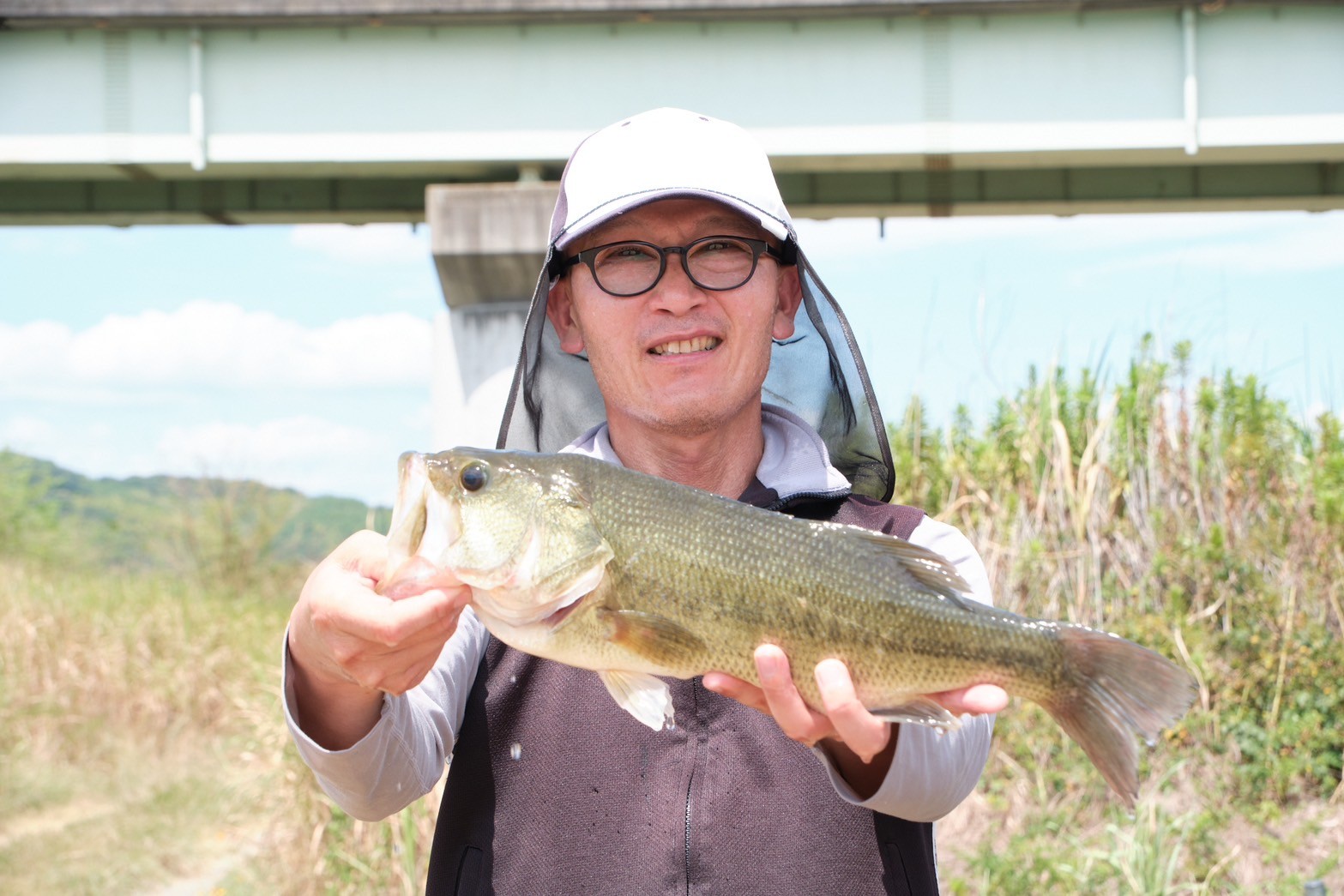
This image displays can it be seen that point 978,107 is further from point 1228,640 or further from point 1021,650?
point 1021,650

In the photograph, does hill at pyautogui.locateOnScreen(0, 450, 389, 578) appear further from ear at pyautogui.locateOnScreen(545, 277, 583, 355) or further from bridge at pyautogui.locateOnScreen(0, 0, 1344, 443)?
ear at pyautogui.locateOnScreen(545, 277, 583, 355)

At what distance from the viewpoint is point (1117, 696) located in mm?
2186

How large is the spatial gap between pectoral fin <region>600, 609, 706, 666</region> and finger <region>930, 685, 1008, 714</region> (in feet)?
1.68

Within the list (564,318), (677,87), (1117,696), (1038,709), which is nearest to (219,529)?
(677,87)

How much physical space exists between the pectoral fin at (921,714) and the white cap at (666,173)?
1195 mm

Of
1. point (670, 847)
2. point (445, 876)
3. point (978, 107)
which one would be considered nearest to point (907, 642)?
point (670, 847)

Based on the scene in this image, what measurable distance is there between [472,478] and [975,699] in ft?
3.49

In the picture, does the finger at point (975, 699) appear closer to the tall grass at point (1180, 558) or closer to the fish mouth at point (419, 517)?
the fish mouth at point (419, 517)

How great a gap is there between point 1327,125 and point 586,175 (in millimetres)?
8559

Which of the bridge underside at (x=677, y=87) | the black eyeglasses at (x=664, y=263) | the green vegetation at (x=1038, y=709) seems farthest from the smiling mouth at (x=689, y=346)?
the bridge underside at (x=677, y=87)

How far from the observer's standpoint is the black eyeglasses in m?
2.73

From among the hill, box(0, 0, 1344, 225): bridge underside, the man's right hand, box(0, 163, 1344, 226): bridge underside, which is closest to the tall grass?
box(0, 0, 1344, 225): bridge underside

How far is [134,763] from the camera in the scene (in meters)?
8.90

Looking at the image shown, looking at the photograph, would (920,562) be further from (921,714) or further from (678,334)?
(678,334)
